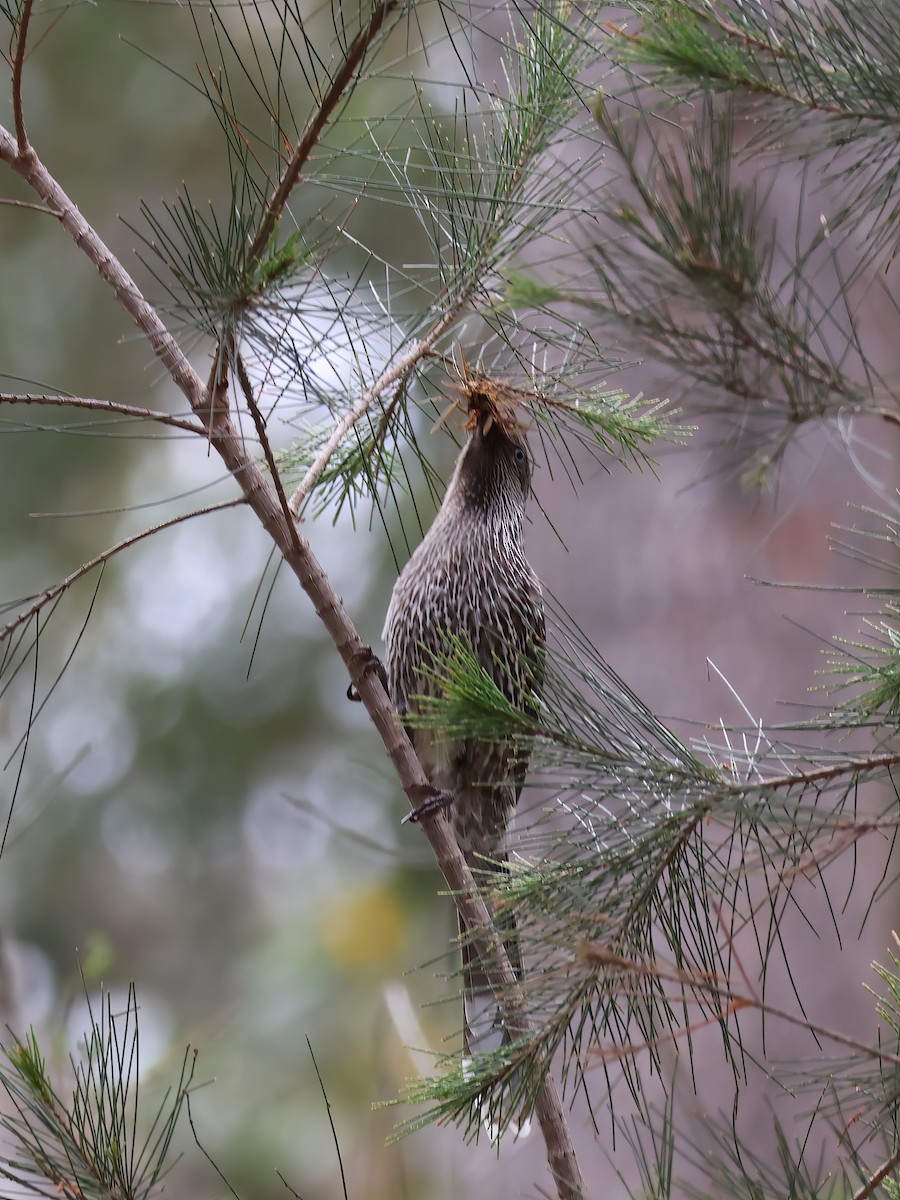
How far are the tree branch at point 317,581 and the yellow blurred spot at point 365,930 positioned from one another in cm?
326

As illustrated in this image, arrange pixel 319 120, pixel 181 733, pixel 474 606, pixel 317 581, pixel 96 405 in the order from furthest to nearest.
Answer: pixel 181 733 → pixel 474 606 → pixel 317 581 → pixel 96 405 → pixel 319 120

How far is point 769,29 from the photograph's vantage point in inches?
51.8

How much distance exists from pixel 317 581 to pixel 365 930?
3.53 metres

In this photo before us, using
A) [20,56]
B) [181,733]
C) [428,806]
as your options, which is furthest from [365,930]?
[20,56]

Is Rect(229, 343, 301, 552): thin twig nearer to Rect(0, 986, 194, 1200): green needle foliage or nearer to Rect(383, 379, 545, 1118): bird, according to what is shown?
Rect(0, 986, 194, 1200): green needle foliage

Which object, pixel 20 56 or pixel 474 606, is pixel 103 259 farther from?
pixel 474 606

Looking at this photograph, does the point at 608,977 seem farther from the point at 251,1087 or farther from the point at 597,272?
the point at 251,1087

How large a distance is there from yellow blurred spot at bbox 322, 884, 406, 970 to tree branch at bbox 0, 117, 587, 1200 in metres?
3.26

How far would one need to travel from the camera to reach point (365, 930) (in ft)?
15.4

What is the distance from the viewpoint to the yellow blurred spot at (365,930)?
15.2 feet

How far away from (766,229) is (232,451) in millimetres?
2374

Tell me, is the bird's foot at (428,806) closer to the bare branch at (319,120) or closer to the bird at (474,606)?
the bird at (474,606)

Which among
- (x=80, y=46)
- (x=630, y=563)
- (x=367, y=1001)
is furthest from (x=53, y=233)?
(x=367, y=1001)

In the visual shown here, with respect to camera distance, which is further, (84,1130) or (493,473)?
(493,473)
